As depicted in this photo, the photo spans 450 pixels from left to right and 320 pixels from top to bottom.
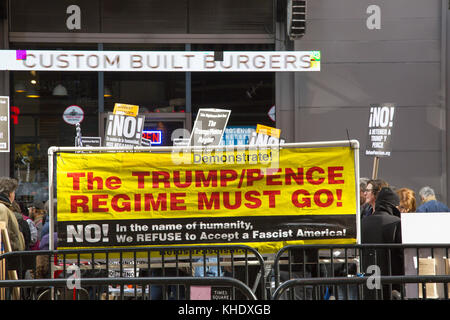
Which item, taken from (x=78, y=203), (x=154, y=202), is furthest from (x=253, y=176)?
(x=78, y=203)

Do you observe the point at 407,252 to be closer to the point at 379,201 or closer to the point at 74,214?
the point at 379,201

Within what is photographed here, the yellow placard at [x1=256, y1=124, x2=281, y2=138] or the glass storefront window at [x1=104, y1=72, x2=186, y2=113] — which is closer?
the yellow placard at [x1=256, y1=124, x2=281, y2=138]

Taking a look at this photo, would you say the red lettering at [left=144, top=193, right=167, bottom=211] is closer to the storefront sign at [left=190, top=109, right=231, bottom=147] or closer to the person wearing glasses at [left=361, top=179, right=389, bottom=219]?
the storefront sign at [left=190, top=109, right=231, bottom=147]

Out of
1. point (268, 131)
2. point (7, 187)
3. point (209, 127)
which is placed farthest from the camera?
point (268, 131)

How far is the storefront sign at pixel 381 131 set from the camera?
10852 millimetres

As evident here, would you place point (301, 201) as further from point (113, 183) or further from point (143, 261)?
point (113, 183)

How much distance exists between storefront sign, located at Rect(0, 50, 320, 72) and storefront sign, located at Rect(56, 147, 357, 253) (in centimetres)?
402

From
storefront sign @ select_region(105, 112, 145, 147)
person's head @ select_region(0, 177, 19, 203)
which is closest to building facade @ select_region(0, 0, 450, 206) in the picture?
storefront sign @ select_region(105, 112, 145, 147)

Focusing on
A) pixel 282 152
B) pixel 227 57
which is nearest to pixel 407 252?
pixel 282 152

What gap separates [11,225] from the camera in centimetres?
823

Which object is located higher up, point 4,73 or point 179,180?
point 4,73

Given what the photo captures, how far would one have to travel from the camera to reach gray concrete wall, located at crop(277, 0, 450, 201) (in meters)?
12.7

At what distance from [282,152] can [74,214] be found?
2.44m

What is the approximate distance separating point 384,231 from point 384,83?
5.80 meters
